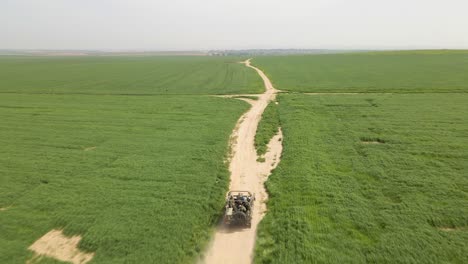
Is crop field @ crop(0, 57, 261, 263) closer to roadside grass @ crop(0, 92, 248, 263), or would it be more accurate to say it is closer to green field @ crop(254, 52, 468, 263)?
roadside grass @ crop(0, 92, 248, 263)

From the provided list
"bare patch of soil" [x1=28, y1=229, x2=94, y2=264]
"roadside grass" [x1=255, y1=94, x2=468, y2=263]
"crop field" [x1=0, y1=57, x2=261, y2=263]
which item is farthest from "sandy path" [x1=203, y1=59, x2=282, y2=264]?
"bare patch of soil" [x1=28, y1=229, x2=94, y2=264]

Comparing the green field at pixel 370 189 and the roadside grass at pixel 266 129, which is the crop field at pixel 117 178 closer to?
the roadside grass at pixel 266 129

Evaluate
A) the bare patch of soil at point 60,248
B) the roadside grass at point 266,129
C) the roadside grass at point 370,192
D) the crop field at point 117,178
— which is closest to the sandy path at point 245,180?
the roadside grass at point 266,129

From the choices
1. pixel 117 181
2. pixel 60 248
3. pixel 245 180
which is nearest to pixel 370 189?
pixel 245 180

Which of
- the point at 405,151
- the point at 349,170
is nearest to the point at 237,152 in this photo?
the point at 349,170

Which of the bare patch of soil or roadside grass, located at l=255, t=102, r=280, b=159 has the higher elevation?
roadside grass, located at l=255, t=102, r=280, b=159

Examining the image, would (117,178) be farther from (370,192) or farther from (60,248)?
(370,192)

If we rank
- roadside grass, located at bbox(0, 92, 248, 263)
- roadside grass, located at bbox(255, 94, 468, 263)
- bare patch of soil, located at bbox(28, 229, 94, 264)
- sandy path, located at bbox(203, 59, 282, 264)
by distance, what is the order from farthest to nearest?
roadside grass, located at bbox(0, 92, 248, 263), sandy path, located at bbox(203, 59, 282, 264), bare patch of soil, located at bbox(28, 229, 94, 264), roadside grass, located at bbox(255, 94, 468, 263)
